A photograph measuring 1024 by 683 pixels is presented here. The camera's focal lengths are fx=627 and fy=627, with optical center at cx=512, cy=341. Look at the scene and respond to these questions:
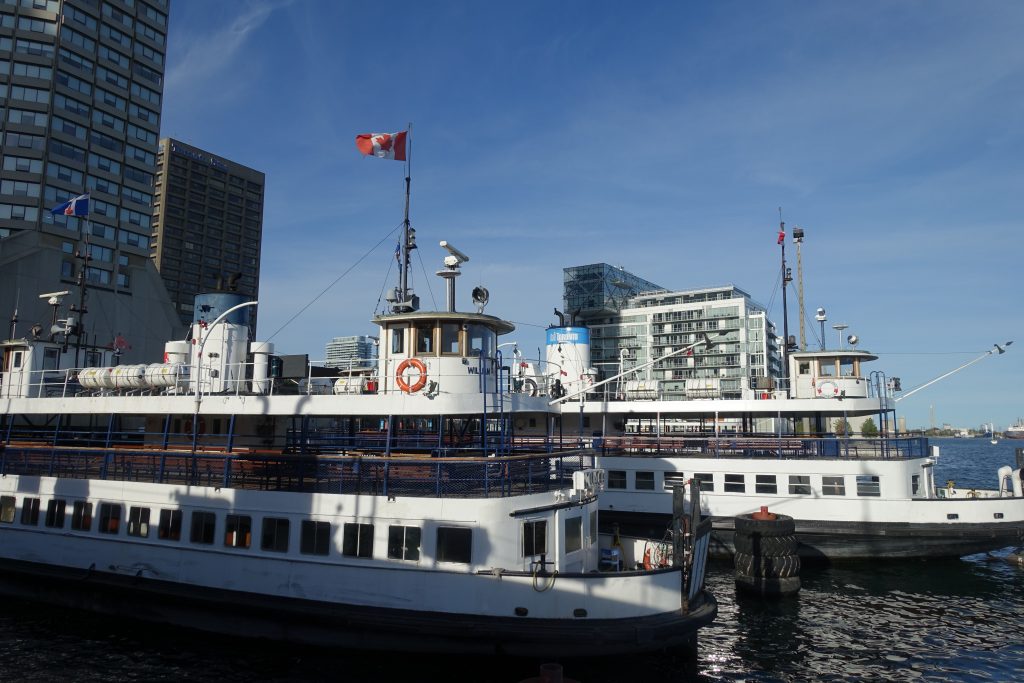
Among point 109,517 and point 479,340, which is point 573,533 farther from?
point 109,517

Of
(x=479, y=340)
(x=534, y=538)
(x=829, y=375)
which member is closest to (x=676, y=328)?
(x=829, y=375)

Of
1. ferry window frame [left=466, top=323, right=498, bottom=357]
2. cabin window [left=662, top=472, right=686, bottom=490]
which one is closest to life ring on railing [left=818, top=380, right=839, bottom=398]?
cabin window [left=662, top=472, right=686, bottom=490]

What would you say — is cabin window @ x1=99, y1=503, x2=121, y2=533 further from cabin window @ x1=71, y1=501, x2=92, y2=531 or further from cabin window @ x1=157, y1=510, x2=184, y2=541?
cabin window @ x1=157, y1=510, x2=184, y2=541

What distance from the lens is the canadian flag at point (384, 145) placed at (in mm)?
19203

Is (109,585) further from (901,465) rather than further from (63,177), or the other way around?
(63,177)

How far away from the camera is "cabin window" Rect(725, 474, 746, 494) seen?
25.6m

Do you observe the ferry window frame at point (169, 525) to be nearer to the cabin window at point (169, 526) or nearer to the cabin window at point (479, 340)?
the cabin window at point (169, 526)

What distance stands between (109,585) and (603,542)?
43.2ft

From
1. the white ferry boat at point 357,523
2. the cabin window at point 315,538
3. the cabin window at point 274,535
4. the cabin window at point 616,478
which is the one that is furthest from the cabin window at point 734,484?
the cabin window at point 274,535

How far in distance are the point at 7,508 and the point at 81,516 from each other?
349 cm

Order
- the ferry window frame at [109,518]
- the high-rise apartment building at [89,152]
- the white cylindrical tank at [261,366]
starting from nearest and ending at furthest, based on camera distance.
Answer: the ferry window frame at [109,518] < the white cylindrical tank at [261,366] < the high-rise apartment building at [89,152]

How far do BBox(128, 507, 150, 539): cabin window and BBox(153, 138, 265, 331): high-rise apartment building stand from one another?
369 ft

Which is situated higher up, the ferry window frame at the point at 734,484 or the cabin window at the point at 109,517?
the ferry window frame at the point at 734,484

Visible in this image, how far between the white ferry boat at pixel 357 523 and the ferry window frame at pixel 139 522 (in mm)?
54
